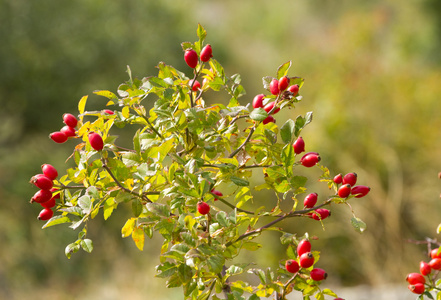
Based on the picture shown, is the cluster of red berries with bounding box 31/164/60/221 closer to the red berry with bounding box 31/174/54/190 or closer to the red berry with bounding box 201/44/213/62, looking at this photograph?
the red berry with bounding box 31/174/54/190

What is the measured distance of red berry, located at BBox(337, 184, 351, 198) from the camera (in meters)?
0.81

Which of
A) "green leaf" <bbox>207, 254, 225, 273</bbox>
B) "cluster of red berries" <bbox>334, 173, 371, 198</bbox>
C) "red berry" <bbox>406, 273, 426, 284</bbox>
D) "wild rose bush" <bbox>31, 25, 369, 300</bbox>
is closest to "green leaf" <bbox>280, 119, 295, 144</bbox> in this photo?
"wild rose bush" <bbox>31, 25, 369, 300</bbox>

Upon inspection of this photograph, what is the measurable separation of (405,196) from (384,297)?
1239mm

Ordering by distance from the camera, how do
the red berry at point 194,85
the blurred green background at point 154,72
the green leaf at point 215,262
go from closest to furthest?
the green leaf at point 215,262 → the red berry at point 194,85 → the blurred green background at point 154,72

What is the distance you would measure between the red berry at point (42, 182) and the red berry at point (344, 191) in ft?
1.58

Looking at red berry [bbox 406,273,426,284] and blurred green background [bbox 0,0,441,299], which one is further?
blurred green background [bbox 0,0,441,299]

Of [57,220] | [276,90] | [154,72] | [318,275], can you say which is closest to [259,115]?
[276,90]

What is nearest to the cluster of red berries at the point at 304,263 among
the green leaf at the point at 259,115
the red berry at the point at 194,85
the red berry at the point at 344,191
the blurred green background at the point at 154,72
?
the red berry at the point at 344,191

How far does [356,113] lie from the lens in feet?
17.4

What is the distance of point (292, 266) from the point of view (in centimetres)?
81

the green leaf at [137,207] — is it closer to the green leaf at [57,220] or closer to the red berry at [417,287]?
the green leaf at [57,220]

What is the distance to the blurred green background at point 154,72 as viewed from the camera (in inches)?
181

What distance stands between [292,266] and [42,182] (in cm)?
43

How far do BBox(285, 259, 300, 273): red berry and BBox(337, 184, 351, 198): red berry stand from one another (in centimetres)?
14
